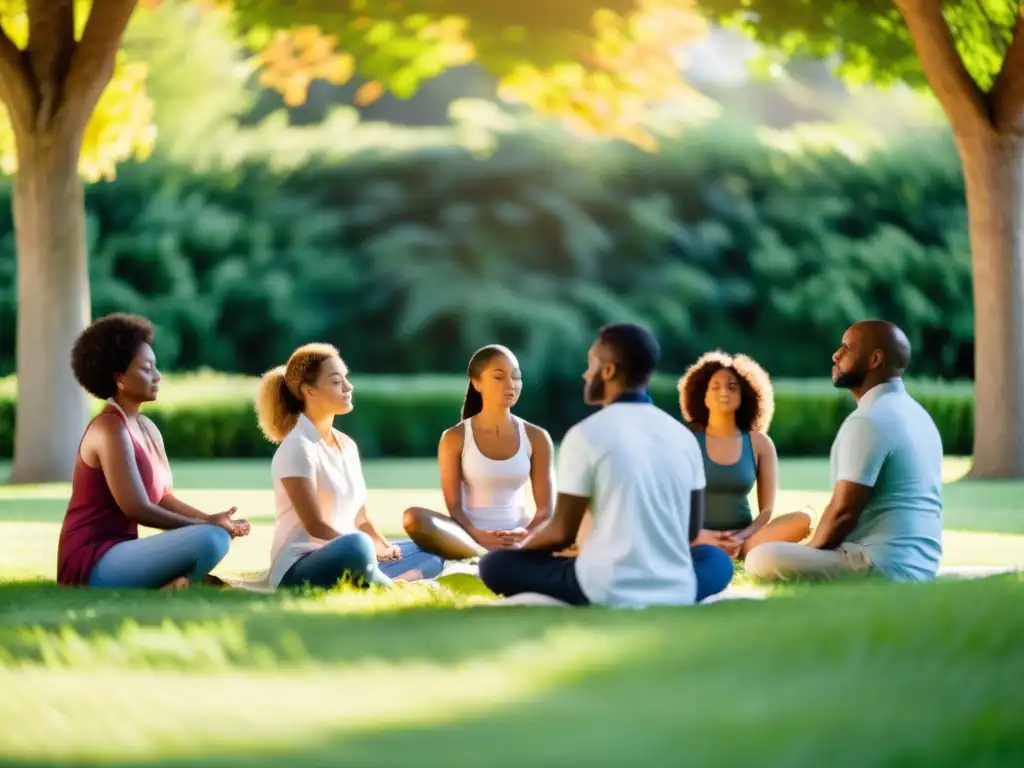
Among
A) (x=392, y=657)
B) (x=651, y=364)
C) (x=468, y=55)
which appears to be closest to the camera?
(x=392, y=657)

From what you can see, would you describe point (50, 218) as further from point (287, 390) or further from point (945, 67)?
point (945, 67)

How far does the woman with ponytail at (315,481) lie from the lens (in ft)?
23.4

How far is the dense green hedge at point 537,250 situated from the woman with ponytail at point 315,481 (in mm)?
18467

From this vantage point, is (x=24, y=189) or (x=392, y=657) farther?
(x=24, y=189)

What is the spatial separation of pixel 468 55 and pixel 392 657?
48.0 ft

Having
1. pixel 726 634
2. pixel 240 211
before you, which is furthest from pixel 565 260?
pixel 726 634

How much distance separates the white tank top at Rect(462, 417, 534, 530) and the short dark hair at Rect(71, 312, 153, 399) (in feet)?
5.82

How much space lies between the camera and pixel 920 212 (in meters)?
27.9

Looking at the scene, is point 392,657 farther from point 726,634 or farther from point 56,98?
point 56,98

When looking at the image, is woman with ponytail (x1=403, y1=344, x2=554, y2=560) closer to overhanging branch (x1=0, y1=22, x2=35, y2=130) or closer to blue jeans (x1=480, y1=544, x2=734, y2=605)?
blue jeans (x1=480, y1=544, x2=734, y2=605)

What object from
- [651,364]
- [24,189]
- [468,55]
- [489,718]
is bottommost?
[489,718]

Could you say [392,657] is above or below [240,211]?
below

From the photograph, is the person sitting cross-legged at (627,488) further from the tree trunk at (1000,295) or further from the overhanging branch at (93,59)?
the tree trunk at (1000,295)

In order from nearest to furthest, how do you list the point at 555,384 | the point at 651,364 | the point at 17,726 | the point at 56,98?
the point at 17,726
the point at 651,364
the point at 56,98
the point at 555,384
